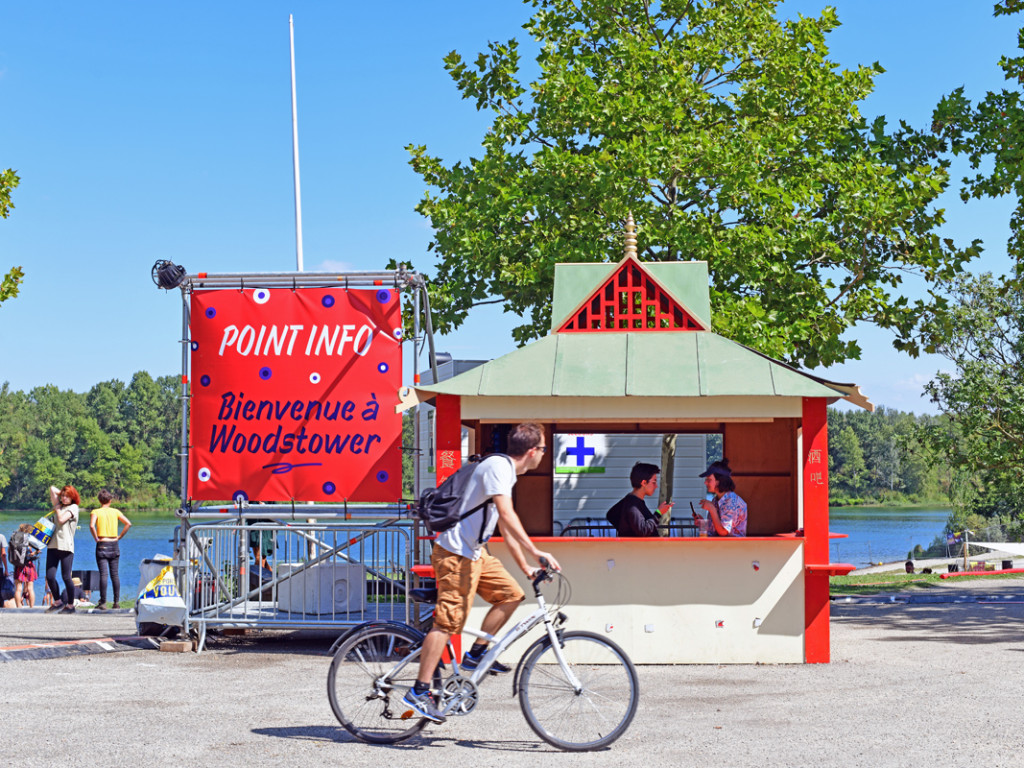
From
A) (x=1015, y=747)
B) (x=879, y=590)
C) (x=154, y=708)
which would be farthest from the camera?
(x=879, y=590)

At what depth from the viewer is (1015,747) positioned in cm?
740

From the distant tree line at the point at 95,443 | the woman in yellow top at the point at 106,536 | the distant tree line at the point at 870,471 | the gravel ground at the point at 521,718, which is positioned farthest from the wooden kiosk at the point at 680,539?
the distant tree line at the point at 870,471

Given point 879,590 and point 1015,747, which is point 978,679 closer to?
Result: point 1015,747

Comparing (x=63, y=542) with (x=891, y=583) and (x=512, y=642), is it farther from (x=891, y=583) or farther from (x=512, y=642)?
(x=891, y=583)

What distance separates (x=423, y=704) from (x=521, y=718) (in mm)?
1177

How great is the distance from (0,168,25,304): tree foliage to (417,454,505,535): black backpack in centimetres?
1787

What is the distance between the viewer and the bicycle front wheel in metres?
7.29

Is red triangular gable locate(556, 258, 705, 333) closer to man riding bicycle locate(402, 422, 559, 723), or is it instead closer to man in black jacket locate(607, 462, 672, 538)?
man in black jacket locate(607, 462, 672, 538)

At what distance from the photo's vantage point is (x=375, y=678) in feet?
24.8

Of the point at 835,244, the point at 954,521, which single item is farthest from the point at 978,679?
the point at 954,521

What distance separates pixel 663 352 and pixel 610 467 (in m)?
12.6

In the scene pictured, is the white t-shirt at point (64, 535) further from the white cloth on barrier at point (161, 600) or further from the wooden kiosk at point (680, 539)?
the wooden kiosk at point (680, 539)

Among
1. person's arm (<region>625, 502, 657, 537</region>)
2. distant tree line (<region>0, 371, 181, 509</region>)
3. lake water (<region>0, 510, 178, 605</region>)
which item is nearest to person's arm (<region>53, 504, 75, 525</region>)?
person's arm (<region>625, 502, 657, 537</region>)

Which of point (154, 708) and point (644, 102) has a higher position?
point (644, 102)
